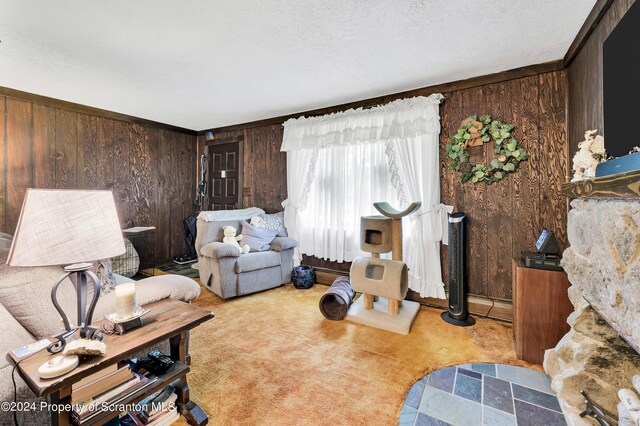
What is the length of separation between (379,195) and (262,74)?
1.81m

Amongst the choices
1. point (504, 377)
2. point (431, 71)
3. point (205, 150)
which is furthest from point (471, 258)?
point (205, 150)

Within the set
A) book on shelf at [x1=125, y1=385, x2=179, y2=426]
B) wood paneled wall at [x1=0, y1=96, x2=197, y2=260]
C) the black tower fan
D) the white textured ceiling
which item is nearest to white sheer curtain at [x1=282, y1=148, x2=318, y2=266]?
the white textured ceiling

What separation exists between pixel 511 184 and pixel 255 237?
287 cm

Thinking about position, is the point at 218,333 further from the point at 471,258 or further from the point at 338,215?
the point at 471,258

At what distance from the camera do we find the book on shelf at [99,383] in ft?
3.62

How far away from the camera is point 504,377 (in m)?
1.84

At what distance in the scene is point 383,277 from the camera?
2.60m

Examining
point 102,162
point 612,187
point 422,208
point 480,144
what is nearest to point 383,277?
point 422,208

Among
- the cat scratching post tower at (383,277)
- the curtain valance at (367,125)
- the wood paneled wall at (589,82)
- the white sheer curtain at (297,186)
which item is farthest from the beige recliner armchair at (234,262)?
the wood paneled wall at (589,82)

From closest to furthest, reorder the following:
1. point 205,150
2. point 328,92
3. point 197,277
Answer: point 328,92 → point 197,277 → point 205,150

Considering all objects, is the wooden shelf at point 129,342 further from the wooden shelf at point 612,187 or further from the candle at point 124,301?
the wooden shelf at point 612,187

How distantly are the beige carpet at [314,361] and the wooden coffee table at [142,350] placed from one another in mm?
214

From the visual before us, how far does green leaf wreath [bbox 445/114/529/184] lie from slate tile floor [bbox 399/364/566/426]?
5.55 ft

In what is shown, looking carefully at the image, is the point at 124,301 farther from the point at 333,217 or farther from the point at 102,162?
the point at 102,162
